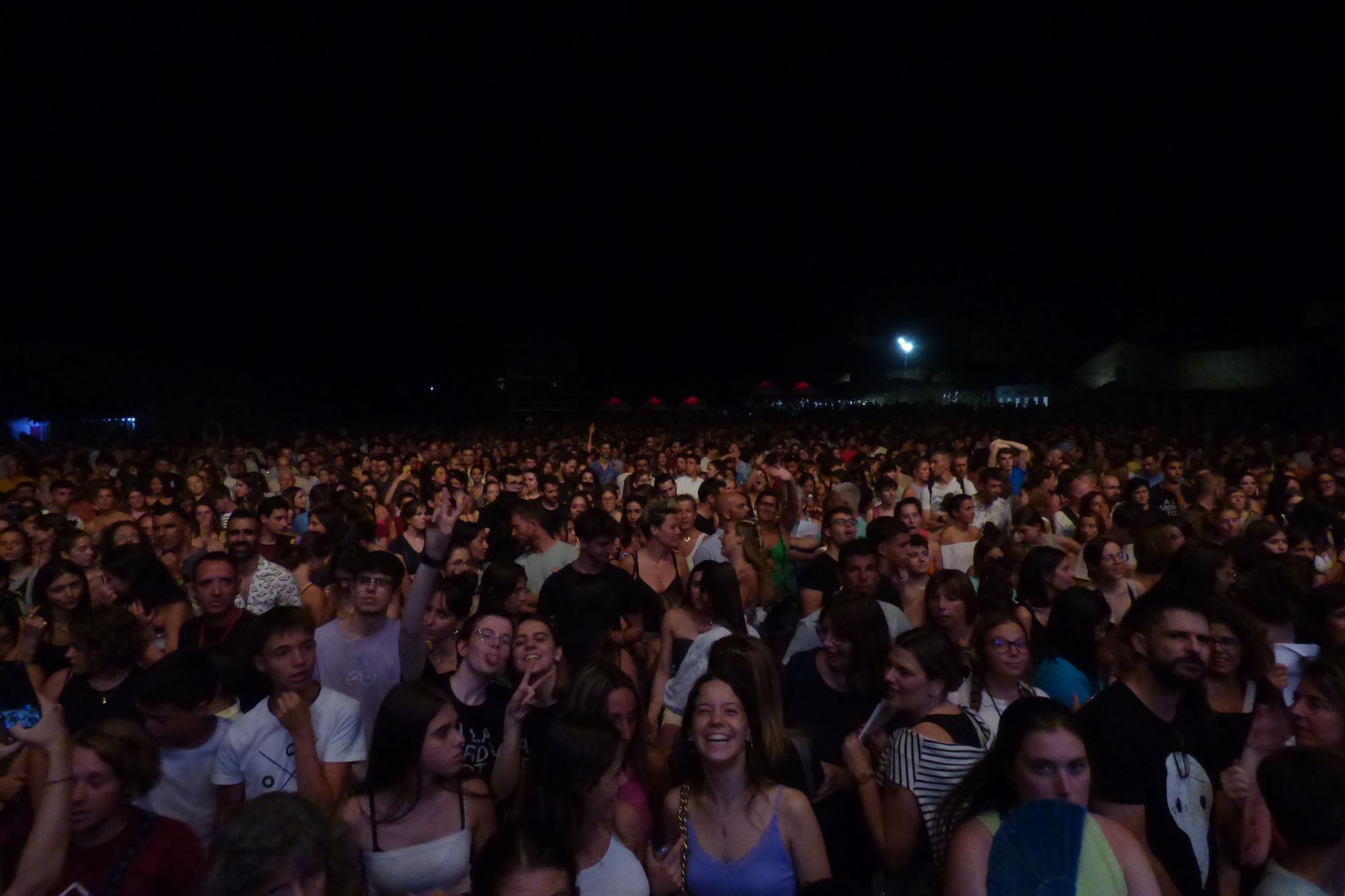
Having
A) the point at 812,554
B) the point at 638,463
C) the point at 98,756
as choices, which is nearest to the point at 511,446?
the point at 638,463

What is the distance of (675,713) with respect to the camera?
406 centimetres

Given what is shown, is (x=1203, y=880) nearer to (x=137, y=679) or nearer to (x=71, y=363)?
(x=137, y=679)

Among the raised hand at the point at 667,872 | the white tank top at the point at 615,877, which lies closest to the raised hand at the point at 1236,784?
the raised hand at the point at 667,872

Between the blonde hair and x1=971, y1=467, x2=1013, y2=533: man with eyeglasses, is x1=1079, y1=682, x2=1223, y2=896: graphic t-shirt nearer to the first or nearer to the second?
the blonde hair

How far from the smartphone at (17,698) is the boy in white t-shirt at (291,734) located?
72 cm

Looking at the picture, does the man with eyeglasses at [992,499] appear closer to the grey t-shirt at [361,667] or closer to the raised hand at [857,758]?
the raised hand at [857,758]

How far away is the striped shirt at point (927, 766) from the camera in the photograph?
9.04ft

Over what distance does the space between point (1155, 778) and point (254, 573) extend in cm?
496

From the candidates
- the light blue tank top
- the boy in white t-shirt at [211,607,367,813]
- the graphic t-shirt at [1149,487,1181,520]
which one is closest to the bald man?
the boy in white t-shirt at [211,607,367,813]

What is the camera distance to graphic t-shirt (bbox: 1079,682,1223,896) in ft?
9.00

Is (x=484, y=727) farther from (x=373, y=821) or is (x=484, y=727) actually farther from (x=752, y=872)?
(x=752, y=872)

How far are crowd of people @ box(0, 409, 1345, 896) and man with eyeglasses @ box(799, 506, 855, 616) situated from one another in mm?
25

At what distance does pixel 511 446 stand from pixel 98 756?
16796 mm

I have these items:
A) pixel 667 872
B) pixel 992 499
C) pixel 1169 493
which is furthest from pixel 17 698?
pixel 1169 493
